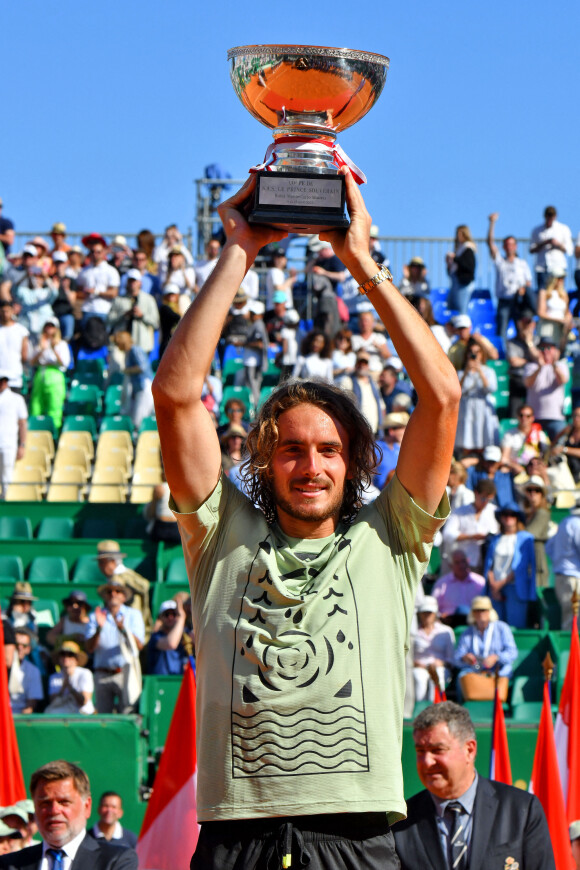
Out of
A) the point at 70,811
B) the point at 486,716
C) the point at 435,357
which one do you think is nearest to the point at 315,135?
the point at 435,357

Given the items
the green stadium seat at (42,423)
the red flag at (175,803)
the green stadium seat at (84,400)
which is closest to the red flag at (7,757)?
the red flag at (175,803)

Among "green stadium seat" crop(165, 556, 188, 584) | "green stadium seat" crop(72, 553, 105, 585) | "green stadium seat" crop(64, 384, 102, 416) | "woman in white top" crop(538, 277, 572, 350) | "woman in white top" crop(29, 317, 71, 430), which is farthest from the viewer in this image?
"woman in white top" crop(538, 277, 572, 350)

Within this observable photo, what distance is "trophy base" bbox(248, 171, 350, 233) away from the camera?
3141 millimetres

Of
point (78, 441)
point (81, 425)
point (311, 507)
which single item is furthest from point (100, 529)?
point (311, 507)

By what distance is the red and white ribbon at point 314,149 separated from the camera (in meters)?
3.33

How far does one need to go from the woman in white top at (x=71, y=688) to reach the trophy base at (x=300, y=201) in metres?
7.08

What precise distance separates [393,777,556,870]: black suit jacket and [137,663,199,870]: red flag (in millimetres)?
1979

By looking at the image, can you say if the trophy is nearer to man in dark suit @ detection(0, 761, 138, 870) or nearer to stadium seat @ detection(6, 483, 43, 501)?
man in dark suit @ detection(0, 761, 138, 870)

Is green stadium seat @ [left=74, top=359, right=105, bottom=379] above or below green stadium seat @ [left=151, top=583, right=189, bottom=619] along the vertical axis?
above

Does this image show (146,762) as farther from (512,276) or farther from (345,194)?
(512,276)

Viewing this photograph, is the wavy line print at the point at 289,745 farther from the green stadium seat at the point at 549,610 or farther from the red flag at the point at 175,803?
the green stadium seat at the point at 549,610

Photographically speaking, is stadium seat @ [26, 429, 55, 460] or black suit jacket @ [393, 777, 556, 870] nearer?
black suit jacket @ [393, 777, 556, 870]

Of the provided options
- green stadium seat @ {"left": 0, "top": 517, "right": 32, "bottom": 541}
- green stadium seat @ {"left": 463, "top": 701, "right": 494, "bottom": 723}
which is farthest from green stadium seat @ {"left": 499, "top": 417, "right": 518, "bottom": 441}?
green stadium seat @ {"left": 463, "top": 701, "right": 494, "bottom": 723}

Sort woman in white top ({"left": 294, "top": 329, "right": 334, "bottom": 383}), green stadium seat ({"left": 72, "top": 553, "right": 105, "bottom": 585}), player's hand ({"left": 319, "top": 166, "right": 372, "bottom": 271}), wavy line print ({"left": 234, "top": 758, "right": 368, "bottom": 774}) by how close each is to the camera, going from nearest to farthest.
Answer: wavy line print ({"left": 234, "top": 758, "right": 368, "bottom": 774}), player's hand ({"left": 319, "top": 166, "right": 372, "bottom": 271}), green stadium seat ({"left": 72, "top": 553, "right": 105, "bottom": 585}), woman in white top ({"left": 294, "top": 329, "right": 334, "bottom": 383})
